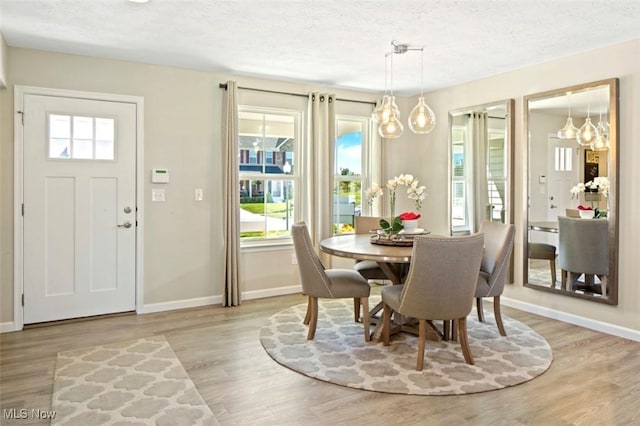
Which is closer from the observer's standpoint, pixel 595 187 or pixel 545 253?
pixel 595 187

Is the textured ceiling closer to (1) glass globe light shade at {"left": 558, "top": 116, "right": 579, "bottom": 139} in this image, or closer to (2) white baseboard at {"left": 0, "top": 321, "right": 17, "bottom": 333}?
(1) glass globe light shade at {"left": 558, "top": 116, "right": 579, "bottom": 139}

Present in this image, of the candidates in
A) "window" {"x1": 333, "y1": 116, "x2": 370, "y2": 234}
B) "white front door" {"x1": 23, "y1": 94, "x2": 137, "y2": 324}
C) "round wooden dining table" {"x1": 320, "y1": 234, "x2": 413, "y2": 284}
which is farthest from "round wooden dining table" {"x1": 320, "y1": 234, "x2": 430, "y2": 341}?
"white front door" {"x1": 23, "y1": 94, "x2": 137, "y2": 324}

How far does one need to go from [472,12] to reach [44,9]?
300 cm

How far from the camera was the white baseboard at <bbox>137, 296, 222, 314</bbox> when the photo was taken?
4434mm

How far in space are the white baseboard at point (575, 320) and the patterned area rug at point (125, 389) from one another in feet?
11.1

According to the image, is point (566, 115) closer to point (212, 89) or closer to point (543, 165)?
point (543, 165)

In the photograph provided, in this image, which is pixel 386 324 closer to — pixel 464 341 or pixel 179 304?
pixel 464 341

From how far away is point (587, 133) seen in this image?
393cm

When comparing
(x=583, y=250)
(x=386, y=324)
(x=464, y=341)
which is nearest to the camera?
(x=464, y=341)

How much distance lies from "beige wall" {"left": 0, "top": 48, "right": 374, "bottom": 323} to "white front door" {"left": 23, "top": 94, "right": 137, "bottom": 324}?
0.57 feet

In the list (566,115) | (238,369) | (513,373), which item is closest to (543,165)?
(566,115)

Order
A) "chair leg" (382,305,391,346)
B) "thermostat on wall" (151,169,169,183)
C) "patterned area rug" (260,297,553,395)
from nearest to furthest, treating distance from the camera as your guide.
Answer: "patterned area rug" (260,297,553,395) → "chair leg" (382,305,391,346) → "thermostat on wall" (151,169,169,183)

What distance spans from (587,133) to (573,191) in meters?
0.54

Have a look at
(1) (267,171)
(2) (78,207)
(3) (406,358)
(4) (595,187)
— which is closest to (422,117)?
(4) (595,187)
